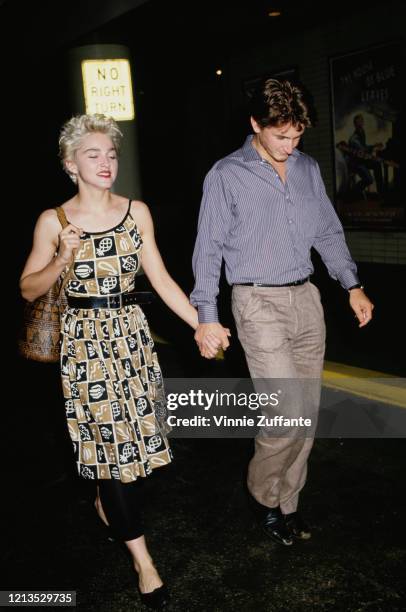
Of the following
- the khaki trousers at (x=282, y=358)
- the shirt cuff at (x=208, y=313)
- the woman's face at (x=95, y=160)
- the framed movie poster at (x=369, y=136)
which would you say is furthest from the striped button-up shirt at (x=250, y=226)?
the framed movie poster at (x=369, y=136)

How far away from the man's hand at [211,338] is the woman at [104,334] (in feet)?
0.99

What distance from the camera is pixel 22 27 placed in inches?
479

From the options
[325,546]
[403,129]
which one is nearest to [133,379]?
[325,546]

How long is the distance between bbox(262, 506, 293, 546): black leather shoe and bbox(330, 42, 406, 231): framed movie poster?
7.12m

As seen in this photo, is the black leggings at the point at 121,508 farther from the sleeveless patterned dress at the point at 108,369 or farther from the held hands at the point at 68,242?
the held hands at the point at 68,242

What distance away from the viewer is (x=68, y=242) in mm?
2689

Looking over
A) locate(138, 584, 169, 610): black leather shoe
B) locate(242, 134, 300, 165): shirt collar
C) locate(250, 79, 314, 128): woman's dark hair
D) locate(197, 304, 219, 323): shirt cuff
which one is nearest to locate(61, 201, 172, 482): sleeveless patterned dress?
locate(197, 304, 219, 323): shirt cuff

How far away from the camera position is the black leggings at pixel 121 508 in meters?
2.96

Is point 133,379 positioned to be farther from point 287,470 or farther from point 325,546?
point 325,546

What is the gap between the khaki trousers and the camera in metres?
3.14

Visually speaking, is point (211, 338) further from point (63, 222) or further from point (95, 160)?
point (95, 160)

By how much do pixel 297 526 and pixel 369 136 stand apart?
7.69 m

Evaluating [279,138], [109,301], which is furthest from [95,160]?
[279,138]

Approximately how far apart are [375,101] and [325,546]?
25.9 ft
